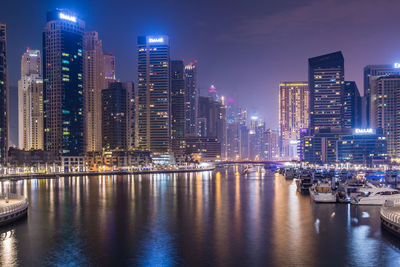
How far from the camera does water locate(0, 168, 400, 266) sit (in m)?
40.7

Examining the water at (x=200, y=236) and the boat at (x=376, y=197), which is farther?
the boat at (x=376, y=197)

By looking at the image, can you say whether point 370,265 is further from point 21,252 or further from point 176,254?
point 21,252

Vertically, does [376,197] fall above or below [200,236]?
above

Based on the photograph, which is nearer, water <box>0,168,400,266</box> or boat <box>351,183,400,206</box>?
water <box>0,168,400,266</box>

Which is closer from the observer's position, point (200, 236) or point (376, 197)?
point (200, 236)

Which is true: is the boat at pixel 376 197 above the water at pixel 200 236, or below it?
above

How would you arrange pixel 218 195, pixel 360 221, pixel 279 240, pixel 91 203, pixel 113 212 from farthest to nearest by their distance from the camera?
pixel 218 195 → pixel 91 203 → pixel 113 212 → pixel 360 221 → pixel 279 240

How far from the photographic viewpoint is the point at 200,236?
5047 cm

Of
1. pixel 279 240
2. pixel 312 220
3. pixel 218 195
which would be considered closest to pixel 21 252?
pixel 279 240

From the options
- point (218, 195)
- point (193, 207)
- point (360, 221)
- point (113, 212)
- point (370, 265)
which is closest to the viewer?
point (370, 265)

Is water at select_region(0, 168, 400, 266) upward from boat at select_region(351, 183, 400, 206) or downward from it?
downward

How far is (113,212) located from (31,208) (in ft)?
50.7

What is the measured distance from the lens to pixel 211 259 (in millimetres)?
40438

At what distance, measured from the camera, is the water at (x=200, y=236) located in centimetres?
4072
